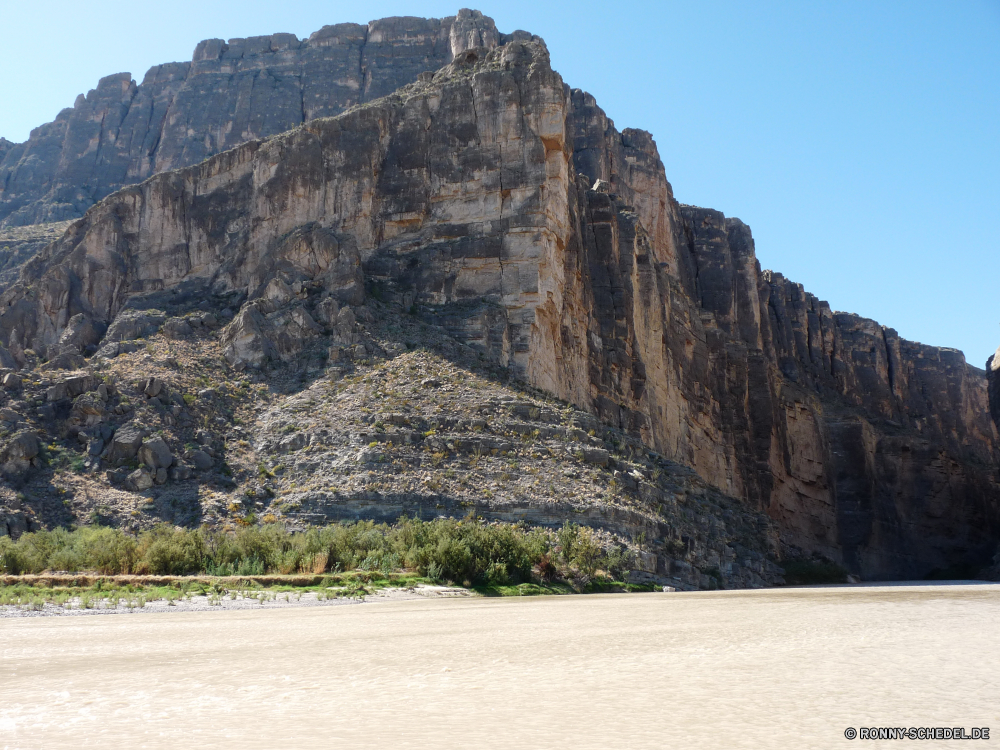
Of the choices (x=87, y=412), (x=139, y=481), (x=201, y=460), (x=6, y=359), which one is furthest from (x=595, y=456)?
(x=6, y=359)

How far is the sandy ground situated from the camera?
7266mm

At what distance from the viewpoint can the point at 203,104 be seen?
10562 centimetres

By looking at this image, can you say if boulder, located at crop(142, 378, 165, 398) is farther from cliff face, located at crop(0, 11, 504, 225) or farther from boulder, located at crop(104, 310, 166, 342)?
cliff face, located at crop(0, 11, 504, 225)

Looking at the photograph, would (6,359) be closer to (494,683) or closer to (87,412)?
(87,412)

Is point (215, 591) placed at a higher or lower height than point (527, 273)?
lower

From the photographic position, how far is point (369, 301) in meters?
50.6

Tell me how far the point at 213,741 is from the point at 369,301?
44.3 metres

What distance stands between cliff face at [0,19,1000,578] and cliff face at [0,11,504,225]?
1249 inches

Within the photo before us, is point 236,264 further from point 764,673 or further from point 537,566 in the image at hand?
point 764,673

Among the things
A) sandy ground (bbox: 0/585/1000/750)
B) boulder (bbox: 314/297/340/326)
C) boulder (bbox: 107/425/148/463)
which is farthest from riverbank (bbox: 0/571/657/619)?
boulder (bbox: 314/297/340/326)

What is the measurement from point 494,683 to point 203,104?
353ft

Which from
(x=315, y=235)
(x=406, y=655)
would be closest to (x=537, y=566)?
(x=406, y=655)

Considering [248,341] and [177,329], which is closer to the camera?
[248,341]

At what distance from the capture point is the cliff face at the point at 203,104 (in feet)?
328
